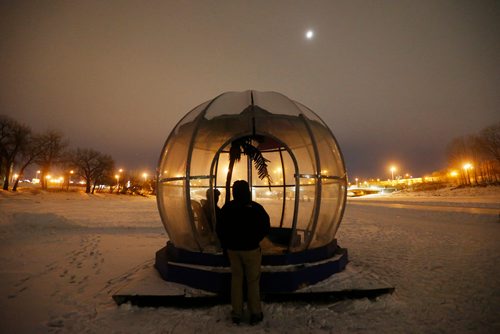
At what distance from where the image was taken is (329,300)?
4074 mm

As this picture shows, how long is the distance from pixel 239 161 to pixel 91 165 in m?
56.7

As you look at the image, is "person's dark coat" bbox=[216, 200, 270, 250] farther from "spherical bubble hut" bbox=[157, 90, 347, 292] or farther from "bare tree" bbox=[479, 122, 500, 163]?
"bare tree" bbox=[479, 122, 500, 163]

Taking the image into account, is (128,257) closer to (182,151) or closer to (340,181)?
(182,151)

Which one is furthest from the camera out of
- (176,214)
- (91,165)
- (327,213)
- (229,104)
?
(91,165)

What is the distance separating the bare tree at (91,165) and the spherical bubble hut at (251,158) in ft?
177

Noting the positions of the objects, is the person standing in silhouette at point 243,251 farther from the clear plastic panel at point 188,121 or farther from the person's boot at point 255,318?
the clear plastic panel at point 188,121

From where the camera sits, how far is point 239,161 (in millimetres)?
5281

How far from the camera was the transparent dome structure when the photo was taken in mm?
4855

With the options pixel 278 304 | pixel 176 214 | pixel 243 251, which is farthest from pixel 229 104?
pixel 278 304

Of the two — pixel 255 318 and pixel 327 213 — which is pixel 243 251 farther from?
pixel 327 213

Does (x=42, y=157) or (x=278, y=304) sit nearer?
(x=278, y=304)

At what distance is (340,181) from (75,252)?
7.88 metres

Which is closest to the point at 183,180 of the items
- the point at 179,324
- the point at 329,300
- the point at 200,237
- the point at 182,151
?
the point at 182,151

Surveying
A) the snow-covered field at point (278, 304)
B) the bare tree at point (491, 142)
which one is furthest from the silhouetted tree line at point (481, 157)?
the snow-covered field at point (278, 304)
